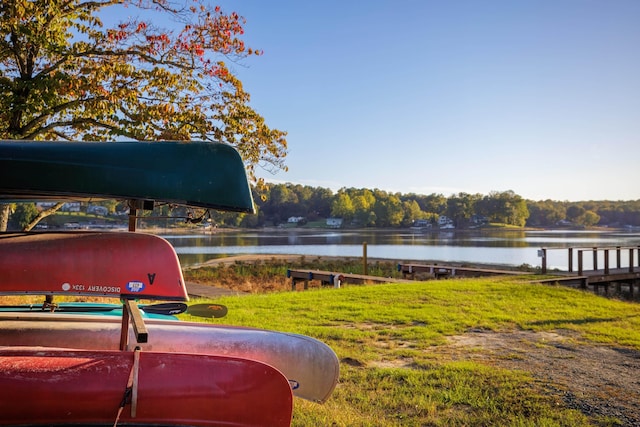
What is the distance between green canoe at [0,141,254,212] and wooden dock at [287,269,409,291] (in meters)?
10.8

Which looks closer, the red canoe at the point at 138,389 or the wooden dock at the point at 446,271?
the red canoe at the point at 138,389

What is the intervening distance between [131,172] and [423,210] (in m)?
112

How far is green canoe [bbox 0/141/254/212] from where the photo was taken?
233 centimetres

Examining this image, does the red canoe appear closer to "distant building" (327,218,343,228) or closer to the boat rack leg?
the boat rack leg

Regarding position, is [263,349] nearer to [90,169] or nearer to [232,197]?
[232,197]

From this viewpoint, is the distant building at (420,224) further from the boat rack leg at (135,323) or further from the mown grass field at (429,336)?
the boat rack leg at (135,323)

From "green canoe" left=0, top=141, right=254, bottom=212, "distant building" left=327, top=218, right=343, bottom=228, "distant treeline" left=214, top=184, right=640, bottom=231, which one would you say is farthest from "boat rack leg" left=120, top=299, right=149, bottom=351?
"distant building" left=327, top=218, right=343, bottom=228

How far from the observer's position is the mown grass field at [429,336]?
3.57 metres

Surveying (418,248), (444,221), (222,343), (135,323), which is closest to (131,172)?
(135,323)

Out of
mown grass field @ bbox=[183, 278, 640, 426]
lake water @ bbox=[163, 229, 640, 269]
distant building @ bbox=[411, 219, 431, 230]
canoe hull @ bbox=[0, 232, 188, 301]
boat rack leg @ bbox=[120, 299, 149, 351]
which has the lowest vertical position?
lake water @ bbox=[163, 229, 640, 269]

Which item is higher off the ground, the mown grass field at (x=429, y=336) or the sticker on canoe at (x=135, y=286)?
the sticker on canoe at (x=135, y=286)

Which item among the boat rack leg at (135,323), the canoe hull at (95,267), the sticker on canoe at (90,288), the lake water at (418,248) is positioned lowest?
the lake water at (418,248)

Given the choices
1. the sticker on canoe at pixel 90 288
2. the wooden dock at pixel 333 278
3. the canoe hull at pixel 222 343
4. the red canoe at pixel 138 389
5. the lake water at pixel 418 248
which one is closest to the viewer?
the red canoe at pixel 138 389

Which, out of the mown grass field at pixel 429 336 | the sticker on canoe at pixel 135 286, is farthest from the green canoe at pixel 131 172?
the mown grass field at pixel 429 336
